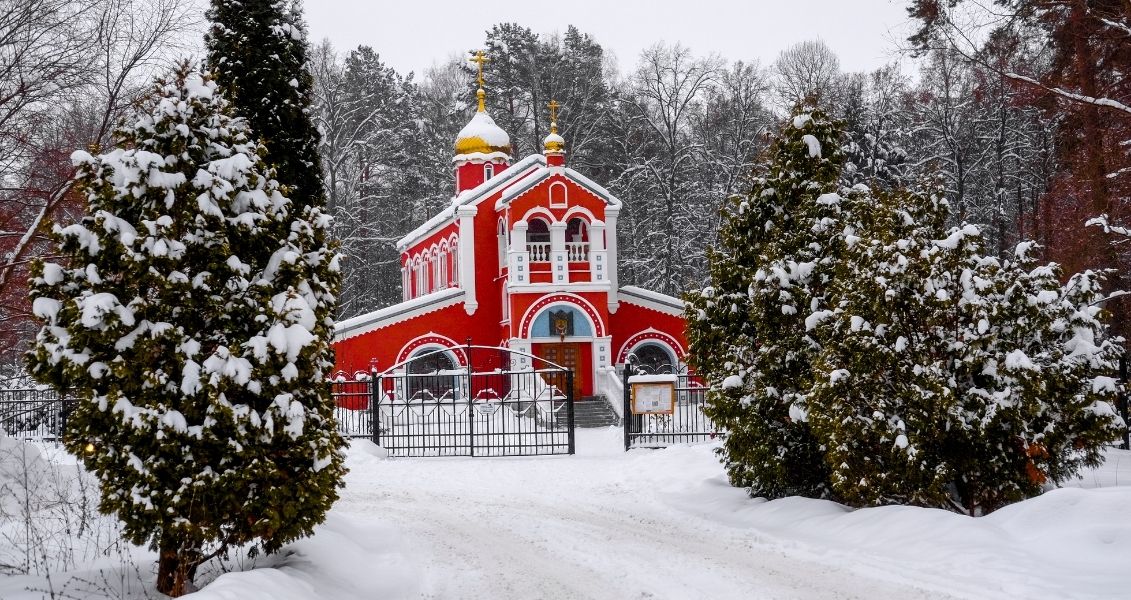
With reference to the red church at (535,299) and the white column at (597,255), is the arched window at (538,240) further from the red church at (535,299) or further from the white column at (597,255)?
the white column at (597,255)

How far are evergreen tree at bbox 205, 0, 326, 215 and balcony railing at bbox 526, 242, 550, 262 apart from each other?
65.9ft

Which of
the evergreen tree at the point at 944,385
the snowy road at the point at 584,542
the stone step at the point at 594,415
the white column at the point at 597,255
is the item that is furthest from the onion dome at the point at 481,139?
the evergreen tree at the point at 944,385

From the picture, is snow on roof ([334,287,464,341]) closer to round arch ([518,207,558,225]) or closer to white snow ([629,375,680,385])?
round arch ([518,207,558,225])

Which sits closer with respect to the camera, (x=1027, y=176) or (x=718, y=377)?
(x=718, y=377)

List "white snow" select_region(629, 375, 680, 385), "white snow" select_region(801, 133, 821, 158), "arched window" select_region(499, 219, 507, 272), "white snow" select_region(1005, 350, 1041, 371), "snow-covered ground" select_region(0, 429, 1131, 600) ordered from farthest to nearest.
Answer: "arched window" select_region(499, 219, 507, 272)
"white snow" select_region(629, 375, 680, 385)
"white snow" select_region(801, 133, 821, 158)
"white snow" select_region(1005, 350, 1041, 371)
"snow-covered ground" select_region(0, 429, 1131, 600)

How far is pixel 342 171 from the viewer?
4241 cm

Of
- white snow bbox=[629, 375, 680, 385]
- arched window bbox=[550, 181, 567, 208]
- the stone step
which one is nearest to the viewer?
white snow bbox=[629, 375, 680, 385]

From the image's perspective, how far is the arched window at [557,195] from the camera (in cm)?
3172

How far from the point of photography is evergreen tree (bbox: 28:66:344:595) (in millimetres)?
6871

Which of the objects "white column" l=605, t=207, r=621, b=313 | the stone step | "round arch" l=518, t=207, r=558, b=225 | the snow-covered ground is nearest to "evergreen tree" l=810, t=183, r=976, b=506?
the snow-covered ground

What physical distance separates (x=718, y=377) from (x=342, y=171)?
1300 inches

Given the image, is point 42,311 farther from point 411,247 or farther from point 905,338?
point 411,247

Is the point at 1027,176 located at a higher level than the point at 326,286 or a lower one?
higher

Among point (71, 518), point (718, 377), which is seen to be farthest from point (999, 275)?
point (71, 518)
